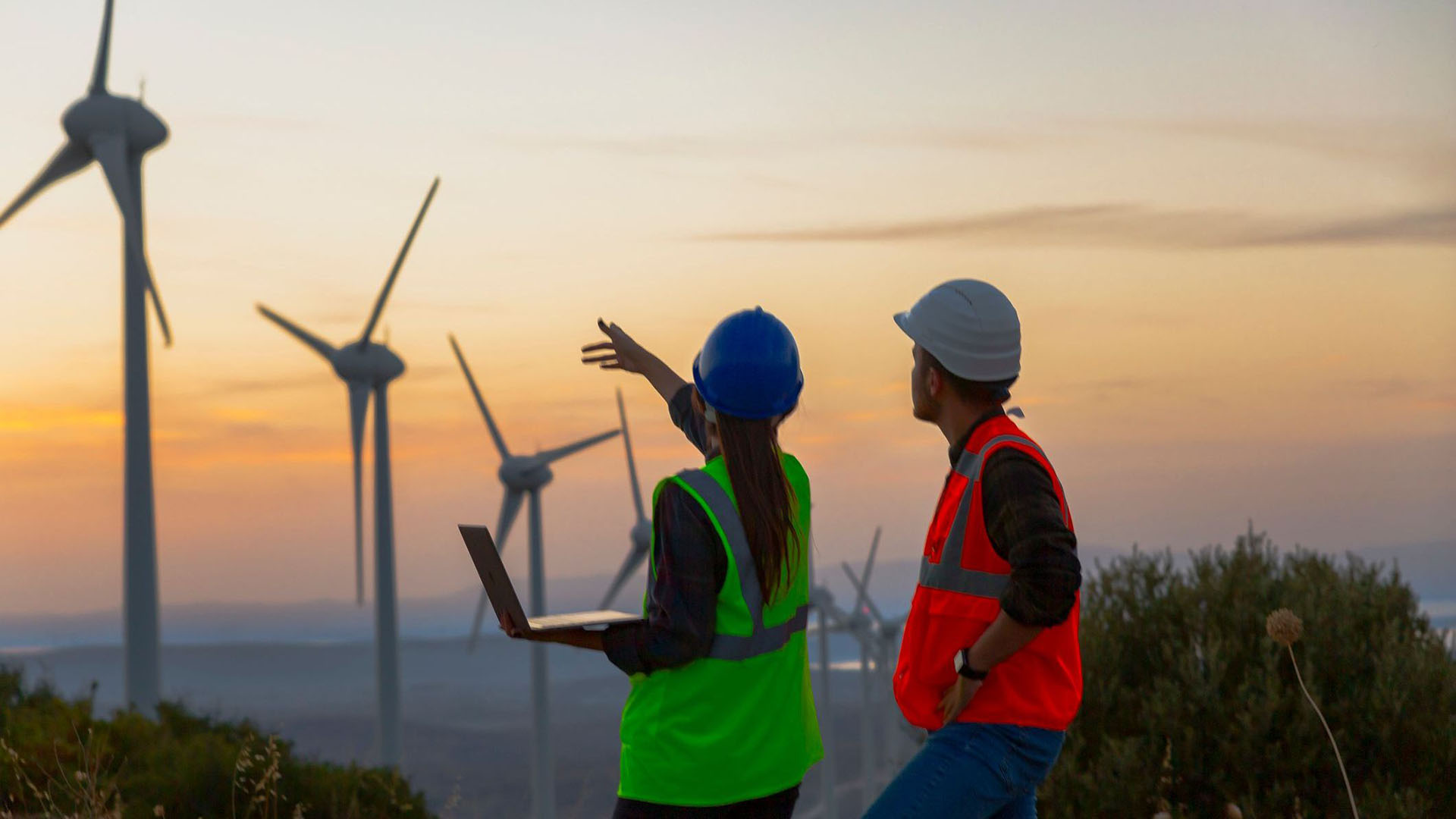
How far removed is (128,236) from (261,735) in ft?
60.5

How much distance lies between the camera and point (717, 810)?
3832 mm

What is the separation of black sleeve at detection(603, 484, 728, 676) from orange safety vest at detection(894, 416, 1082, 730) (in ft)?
1.97

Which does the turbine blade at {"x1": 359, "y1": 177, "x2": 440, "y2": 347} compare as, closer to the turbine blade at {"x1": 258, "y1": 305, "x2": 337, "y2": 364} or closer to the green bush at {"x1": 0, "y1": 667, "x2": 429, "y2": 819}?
the turbine blade at {"x1": 258, "y1": 305, "x2": 337, "y2": 364}

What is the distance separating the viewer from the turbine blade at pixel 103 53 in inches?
1257

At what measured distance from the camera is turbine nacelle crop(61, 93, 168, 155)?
30.8m

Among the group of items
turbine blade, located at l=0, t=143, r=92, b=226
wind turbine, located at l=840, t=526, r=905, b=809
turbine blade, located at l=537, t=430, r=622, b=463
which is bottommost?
wind turbine, located at l=840, t=526, r=905, b=809

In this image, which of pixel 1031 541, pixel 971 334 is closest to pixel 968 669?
pixel 1031 541

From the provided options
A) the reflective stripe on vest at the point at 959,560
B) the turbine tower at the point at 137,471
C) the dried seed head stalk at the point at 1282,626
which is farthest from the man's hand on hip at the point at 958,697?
the turbine tower at the point at 137,471

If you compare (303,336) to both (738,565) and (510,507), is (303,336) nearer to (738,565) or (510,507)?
(510,507)

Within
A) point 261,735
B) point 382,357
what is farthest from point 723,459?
point 382,357

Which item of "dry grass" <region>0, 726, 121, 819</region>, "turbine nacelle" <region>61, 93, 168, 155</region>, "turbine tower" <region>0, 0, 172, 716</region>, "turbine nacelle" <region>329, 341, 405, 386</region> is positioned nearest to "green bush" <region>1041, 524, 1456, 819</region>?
"dry grass" <region>0, 726, 121, 819</region>

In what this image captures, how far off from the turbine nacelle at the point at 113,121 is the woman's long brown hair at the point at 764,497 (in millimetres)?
30372

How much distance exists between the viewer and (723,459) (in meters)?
3.91

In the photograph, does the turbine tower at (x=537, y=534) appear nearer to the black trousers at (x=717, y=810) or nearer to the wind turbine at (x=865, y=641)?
the wind turbine at (x=865, y=641)
